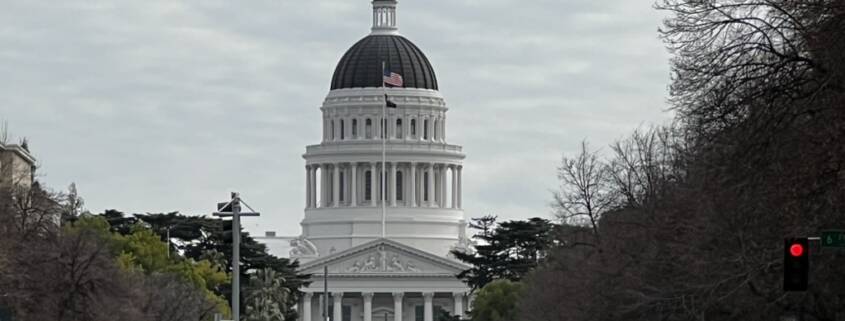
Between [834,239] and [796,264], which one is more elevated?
[834,239]

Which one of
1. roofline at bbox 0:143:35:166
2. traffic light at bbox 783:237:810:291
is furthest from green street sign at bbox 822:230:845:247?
roofline at bbox 0:143:35:166

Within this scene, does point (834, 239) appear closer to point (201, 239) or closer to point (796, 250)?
point (796, 250)

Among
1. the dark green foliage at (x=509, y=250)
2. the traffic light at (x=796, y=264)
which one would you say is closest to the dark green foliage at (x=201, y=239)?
the dark green foliage at (x=509, y=250)

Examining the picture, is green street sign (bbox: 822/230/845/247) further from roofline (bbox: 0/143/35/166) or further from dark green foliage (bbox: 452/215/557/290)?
dark green foliage (bbox: 452/215/557/290)

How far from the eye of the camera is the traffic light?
40.5 metres

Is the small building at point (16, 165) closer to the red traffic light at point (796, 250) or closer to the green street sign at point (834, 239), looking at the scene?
the red traffic light at point (796, 250)

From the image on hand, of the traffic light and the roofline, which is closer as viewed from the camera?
the traffic light

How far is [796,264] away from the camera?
4066 centimetres

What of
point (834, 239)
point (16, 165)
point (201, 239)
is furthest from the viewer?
point (201, 239)

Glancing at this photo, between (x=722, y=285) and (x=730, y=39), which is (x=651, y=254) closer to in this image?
(x=722, y=285)

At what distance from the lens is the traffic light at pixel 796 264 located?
40469 mm

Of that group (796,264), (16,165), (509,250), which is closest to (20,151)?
(16,165)

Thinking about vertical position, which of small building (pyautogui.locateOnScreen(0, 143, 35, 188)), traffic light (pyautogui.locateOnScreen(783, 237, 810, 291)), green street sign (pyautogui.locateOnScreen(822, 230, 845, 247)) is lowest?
traffic light (pyautogui.locateOnScreen(783, 237, 810, 291))

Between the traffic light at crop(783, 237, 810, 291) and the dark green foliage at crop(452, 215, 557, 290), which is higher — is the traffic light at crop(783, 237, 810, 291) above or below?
below
